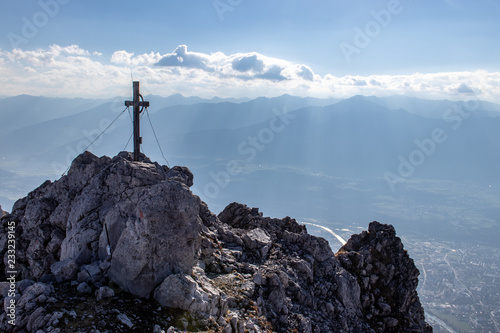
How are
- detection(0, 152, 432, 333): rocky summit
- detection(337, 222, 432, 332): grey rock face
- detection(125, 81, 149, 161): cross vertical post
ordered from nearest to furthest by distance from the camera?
detection(0, 152, 432, 333): rocky summit, detection(125, 81, 149, 161): cross vertical post, detection(337, 222, 432, 332): grey rock face

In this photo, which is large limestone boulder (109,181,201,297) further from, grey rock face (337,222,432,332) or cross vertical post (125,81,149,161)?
grey rock face (337,222,432,332)

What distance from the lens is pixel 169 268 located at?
48.7 feet

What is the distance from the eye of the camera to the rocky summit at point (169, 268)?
12984 millimetres

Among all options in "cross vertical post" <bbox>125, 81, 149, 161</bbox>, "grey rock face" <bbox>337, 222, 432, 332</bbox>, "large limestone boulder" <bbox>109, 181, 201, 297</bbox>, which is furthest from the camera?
"grey rock face" <bbox>337, 222, 432, 332</bbox>

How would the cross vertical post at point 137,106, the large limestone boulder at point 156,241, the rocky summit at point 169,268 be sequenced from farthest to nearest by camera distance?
the cross vertical post at point 137,106 → the large limestone boulder at point 156,241 → the rocky summit at point 169,268

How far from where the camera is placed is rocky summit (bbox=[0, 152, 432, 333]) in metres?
13.0

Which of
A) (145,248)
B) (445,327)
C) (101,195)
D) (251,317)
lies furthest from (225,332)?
(445,327)

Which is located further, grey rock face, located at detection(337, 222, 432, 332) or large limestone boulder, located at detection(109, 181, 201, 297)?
grey rock face, located at detection(337, 222, 432, 332)

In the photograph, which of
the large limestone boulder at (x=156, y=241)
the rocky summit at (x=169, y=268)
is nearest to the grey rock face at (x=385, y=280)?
the rocky summit at (x=169, y=268)

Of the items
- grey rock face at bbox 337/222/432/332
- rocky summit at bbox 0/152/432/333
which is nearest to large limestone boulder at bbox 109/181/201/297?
rocky summit at bbox 0/152/432/333

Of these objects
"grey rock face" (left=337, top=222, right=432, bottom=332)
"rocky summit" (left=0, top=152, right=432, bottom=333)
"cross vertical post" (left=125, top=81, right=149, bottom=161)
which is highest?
"cross vertical post" (left=125, top=81, right=149, bottom=161)

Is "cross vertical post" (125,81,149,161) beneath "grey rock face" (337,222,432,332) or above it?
above

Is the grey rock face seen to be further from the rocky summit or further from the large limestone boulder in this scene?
the large limestone boulder

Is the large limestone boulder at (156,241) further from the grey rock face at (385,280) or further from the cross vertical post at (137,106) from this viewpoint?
the grey rock face at (385,280)
